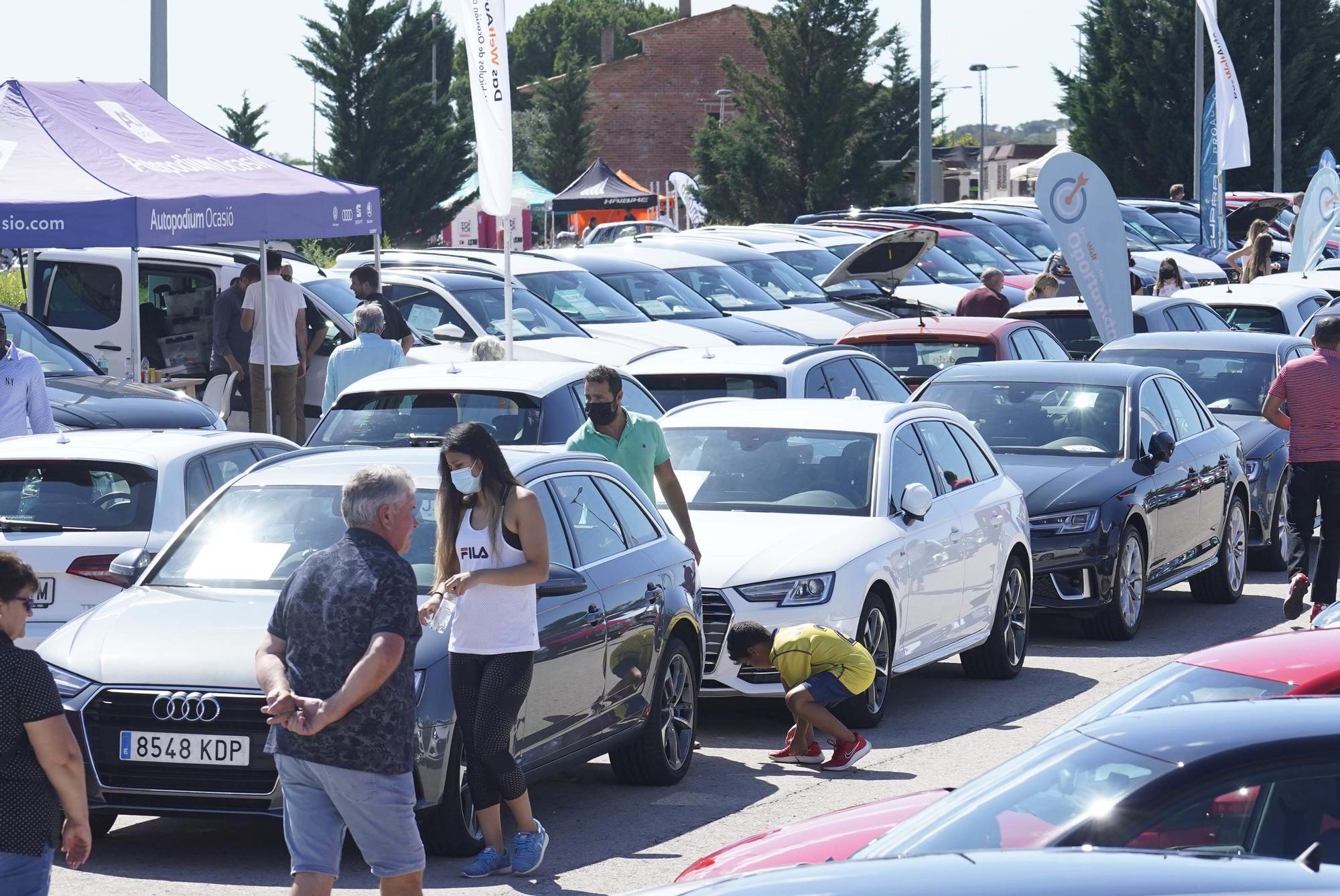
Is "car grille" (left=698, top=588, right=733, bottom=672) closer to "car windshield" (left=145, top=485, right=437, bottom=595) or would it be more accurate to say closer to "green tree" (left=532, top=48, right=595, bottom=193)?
"car windshield" (left=145, top=485, right=437, bottom=595)

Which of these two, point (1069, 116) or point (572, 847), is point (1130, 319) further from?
point (1069, 116)

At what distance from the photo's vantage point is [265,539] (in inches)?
321

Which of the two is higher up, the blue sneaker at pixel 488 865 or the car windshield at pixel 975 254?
the car windshield at pixel 975 254

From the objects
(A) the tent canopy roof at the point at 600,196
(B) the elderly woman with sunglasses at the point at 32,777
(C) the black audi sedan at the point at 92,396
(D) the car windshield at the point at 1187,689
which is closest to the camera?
(B) the elderly woman with sunglasses at the point at 32,777

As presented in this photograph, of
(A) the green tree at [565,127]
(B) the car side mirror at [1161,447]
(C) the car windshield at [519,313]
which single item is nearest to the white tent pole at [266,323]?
(C) the car windshield at [519,313]

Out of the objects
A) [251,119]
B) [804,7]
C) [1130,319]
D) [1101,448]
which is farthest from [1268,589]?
[251,119]

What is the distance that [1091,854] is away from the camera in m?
3.26

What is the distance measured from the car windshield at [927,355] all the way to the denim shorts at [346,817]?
11367 mm

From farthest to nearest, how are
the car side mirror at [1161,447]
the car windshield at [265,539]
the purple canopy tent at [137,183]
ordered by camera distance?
the purple canopy tent at [137,183], the car side mirror at [1161,447], the car windshield at [265,539]

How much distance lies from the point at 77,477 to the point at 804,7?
44.7 metres

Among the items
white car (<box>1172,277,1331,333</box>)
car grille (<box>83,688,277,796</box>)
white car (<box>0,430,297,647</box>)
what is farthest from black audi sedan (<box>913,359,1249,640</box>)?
car grille (<box>83,688,277,796</box>)

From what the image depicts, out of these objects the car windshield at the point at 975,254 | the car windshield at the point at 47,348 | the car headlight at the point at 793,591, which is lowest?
the car headlight at the point at 793,591

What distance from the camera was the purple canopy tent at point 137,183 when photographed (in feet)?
46.1

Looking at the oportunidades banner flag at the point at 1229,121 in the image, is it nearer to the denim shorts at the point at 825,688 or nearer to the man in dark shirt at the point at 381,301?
the man in dark shirt at the point at 381,301
